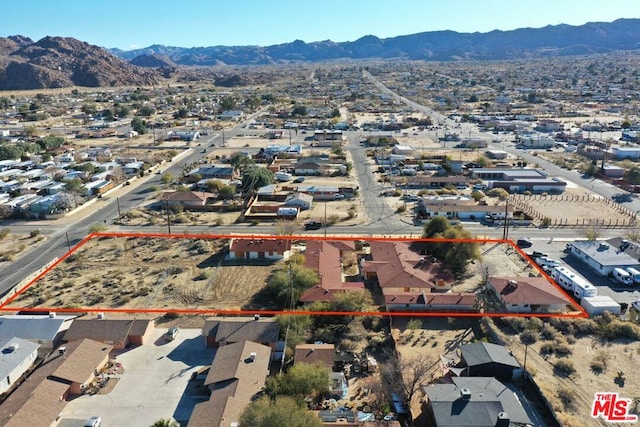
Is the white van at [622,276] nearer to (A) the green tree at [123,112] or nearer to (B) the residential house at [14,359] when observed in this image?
(B) the residential house at [14,359]

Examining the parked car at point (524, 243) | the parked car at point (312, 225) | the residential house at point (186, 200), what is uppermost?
the residential house at point (186, 200)

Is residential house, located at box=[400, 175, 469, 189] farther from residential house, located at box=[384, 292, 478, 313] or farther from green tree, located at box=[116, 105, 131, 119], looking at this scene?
green tree, located at box=[116, 105, 131, 119]

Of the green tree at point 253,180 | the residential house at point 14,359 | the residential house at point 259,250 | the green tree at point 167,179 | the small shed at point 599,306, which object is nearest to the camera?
the residential house at point 14,359

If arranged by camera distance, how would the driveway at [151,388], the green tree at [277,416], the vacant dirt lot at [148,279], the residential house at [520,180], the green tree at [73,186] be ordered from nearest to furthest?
the green tree at [277,416] < the driveway at [151,388] < the vacant dirt lot at [148,279] < the green tree at [73,186] < the residential house at [520,180]

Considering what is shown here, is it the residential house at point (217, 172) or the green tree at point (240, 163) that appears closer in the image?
the residential house at point (217, 172)

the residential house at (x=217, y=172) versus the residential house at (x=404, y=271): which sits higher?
the residential house at (x=217, y=172)

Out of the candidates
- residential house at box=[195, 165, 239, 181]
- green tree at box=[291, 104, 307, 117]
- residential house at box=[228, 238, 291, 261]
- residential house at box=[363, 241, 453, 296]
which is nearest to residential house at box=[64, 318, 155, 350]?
residential house at box=[228, 238, 291, 261]

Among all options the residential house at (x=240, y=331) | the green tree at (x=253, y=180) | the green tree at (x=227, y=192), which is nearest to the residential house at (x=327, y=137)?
the green tree at (x=253, y=180)
